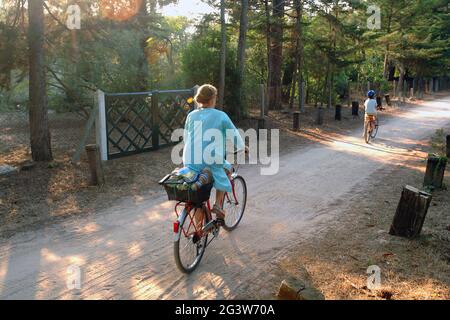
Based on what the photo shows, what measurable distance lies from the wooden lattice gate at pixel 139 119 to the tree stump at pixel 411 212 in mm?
5344

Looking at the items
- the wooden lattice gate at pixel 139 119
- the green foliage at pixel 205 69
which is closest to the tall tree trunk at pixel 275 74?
the green foliage at pixel 205 69

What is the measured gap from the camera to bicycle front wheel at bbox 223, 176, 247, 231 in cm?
638

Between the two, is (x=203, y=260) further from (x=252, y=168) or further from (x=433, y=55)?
(x=433, y=55)

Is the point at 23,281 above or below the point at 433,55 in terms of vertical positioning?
below

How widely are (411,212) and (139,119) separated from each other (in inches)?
323

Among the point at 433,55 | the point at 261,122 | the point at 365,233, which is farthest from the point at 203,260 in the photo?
the point at 433,55

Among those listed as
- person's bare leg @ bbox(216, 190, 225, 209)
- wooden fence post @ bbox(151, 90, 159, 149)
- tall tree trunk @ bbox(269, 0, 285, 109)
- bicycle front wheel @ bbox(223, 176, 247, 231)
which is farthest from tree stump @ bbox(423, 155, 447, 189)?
tall tree trunk @ bbox(269, 0, 285, 109)

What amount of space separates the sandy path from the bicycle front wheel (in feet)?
0.49

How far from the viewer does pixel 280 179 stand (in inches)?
381

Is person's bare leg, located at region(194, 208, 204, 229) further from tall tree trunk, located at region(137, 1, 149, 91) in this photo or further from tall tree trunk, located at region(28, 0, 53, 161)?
tall tree trunk, located at region(137, 1, 149, 91)

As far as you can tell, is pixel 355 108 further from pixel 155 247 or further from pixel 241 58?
pixel 155 247

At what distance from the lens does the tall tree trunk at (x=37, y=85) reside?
9.80 m

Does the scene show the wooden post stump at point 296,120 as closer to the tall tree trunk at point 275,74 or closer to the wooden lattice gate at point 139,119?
the wooden lattice gate at point 139,119
